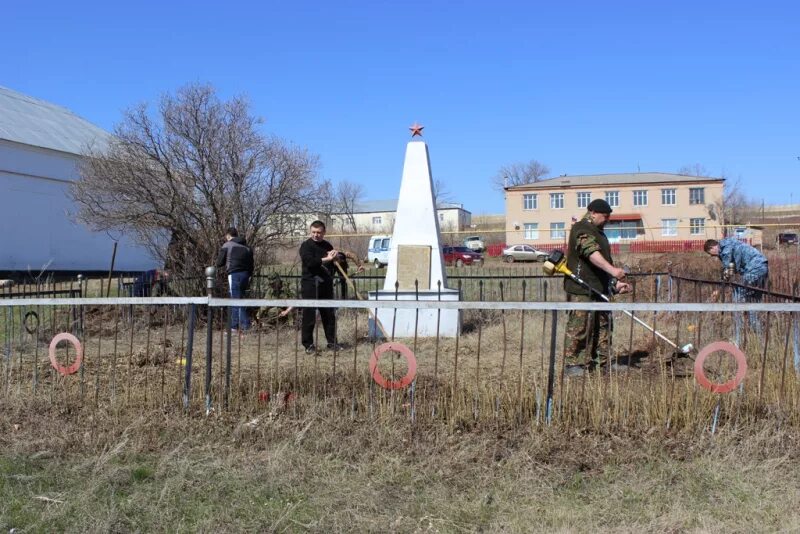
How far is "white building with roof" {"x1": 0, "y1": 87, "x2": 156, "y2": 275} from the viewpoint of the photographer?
2566cm

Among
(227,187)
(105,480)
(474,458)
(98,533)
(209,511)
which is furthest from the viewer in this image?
(227,187)

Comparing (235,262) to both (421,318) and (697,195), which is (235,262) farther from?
(697,195)

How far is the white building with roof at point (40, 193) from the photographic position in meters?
25.7

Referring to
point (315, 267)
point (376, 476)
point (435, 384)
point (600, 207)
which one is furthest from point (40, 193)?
point (376, 476)

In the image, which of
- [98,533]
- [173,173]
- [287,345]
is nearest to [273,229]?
[173,173]

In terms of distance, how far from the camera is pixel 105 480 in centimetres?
387

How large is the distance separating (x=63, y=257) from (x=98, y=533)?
27502 millimetres

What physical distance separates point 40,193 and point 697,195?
45.4 meters

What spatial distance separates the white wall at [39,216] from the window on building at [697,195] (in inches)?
1657

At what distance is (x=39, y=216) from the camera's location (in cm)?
2703

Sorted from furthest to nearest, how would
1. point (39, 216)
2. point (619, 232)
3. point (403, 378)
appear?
point (619, 232) → point (39, 216) → point (403, 378)

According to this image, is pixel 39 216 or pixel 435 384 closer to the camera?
pixel 435 384

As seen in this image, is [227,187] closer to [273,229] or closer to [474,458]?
[273,229]

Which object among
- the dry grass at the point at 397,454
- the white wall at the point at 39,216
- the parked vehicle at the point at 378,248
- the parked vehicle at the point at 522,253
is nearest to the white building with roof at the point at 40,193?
the white wall at the point at 39,216
